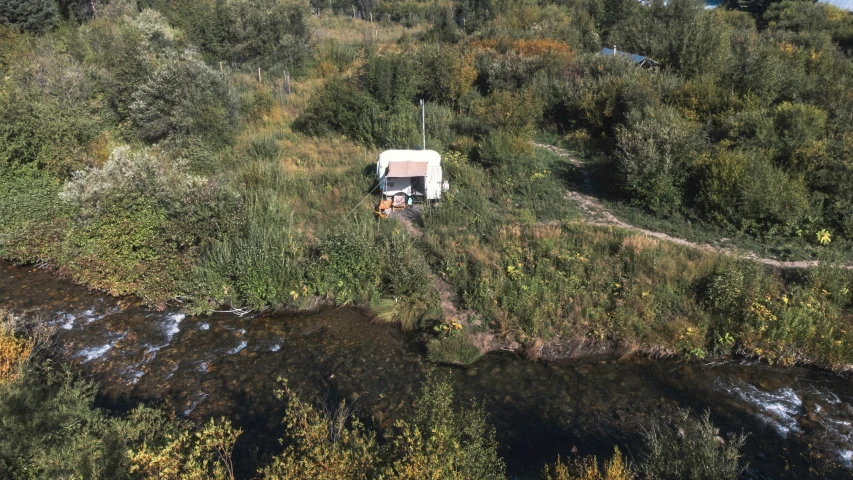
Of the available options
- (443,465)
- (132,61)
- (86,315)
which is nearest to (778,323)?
(443,465)

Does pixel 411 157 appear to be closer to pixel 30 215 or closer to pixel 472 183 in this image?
pixel 472 183

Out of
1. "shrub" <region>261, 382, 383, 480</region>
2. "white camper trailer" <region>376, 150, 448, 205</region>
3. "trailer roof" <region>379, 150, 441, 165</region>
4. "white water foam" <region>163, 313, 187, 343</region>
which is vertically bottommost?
"white water foam" <region>163, 313, 187, 343</region>

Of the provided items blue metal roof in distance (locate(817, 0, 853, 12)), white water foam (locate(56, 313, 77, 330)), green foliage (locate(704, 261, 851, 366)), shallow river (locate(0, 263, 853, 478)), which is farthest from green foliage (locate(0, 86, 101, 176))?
blue metal roof in distance (locate(817, 0, 853, 12))

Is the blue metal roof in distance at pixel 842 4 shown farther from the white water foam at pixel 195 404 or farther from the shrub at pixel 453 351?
the white water foam at pixel 195 404

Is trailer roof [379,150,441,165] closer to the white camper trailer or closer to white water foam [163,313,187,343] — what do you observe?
the white camper trailer

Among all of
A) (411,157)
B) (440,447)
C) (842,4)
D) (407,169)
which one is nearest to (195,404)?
(440,447)

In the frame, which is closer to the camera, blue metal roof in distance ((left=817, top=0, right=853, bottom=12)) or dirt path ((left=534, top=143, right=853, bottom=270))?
dirt path ((left=534, top=143, right=853, bottom=270))

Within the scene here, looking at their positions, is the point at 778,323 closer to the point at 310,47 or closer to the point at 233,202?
the point at 233,202
